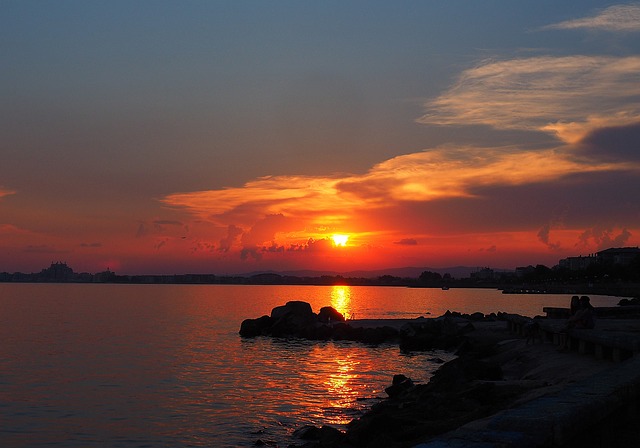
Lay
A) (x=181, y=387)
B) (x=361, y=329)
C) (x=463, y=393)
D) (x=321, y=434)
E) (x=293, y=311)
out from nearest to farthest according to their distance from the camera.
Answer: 1. (x=463, y=393)
2. (x=321, y=434)
3. (x=181, y=387)
4. (x=361, y=329)
5. (x=293, y=311)

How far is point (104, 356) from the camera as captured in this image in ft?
157

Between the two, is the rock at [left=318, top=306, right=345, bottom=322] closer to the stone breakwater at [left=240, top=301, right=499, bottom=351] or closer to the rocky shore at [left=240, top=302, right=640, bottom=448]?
the stone breakwater at [left=240, top=301, right=499, bottom=351]

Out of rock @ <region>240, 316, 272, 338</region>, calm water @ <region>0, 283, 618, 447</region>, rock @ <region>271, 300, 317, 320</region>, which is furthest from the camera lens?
rock @ <region>271, 300, 317, 320</region>

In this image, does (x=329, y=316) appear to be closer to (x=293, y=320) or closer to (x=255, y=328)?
(x=293, y=320)

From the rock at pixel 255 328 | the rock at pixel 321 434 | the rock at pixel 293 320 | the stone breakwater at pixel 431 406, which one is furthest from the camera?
the rock at pixel 255 328

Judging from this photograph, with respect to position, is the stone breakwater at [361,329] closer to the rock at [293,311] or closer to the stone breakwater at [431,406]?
the rock at [293,311]

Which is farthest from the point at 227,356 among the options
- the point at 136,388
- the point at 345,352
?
the point at 136,388

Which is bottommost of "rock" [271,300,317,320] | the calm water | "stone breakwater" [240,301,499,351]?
the calm water

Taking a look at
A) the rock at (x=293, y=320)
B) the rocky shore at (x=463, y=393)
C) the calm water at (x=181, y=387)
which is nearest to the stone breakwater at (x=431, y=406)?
the rocky shore at (x=463, y=393)

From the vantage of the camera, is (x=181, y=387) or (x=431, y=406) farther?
(x=181, y=387)

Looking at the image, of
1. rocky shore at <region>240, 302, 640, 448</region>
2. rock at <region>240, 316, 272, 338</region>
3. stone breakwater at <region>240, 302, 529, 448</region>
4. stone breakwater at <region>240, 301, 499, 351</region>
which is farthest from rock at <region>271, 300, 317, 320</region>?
rocky shore at <region>240, 302, 640, 448</region>

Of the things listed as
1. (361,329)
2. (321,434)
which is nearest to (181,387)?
(321,434)

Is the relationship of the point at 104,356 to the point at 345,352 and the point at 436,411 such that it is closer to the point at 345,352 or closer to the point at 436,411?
the point at 345,352

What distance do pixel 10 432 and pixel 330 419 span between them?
10.8 meters
